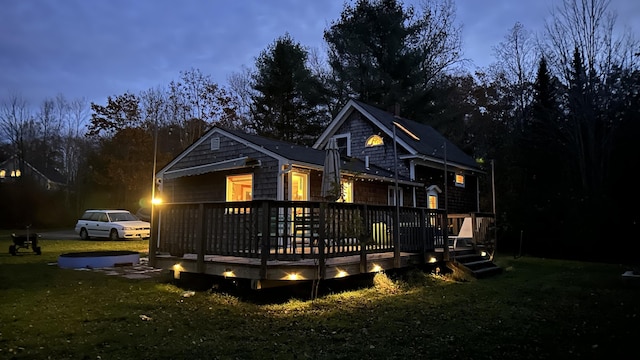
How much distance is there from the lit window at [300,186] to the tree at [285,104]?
18808 millimetres

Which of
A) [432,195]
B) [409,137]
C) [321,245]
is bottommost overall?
[321,245]

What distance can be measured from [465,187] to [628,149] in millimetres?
6694

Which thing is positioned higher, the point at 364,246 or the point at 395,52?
the point at 395,52

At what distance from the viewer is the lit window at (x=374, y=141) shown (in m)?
18.5

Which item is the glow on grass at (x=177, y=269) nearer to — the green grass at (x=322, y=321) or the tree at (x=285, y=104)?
the green grass at (x=322, y=321)

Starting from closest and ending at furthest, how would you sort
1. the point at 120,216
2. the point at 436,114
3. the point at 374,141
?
1. the point at 374,141
2. the point at 120,216
3. the point at 436,114

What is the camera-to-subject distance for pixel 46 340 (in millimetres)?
4863

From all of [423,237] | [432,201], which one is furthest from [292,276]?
[432,201]

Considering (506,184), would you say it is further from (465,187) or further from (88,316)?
(88,316)

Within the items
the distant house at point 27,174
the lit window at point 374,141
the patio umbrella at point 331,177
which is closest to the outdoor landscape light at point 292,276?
the patio umbrella at point 331,177

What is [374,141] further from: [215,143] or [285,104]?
[285,104]

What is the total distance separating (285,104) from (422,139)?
1489 centimetres

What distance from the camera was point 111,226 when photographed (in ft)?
66.2

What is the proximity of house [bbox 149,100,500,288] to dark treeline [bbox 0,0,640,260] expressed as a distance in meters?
4.04
